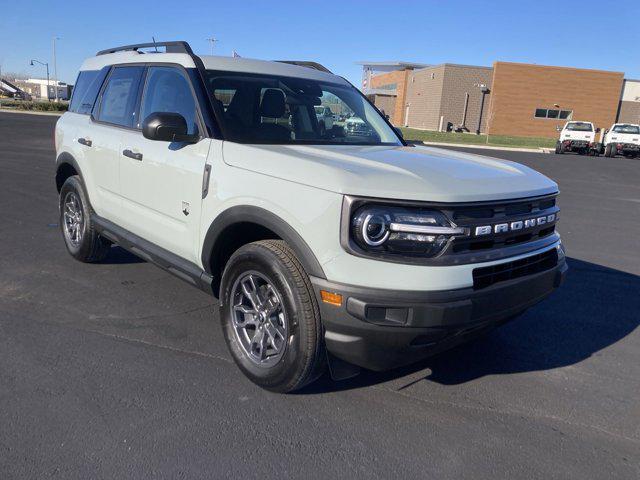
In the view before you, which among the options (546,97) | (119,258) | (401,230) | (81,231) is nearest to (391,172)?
(401,230)

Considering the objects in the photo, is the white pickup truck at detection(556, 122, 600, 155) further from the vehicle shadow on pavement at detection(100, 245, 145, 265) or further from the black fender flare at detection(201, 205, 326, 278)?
the black fender flare at detection(201, 205, 326, 278)

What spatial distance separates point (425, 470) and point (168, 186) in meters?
2.48

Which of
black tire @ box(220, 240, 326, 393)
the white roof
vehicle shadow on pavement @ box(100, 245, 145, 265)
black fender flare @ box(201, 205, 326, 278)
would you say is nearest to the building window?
the white roof

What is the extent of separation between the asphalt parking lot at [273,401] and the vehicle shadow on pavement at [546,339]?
17 millimetres

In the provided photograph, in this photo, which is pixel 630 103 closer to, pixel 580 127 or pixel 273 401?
pixel 580 127

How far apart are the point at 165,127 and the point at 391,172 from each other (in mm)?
1489

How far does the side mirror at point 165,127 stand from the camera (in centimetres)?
338

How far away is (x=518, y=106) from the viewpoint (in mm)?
52406

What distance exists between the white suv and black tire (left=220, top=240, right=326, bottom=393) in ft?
0.03

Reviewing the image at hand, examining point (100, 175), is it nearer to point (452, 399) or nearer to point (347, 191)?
point (347, 191)

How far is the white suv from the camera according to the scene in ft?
8.59

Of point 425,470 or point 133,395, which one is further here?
point 133,395

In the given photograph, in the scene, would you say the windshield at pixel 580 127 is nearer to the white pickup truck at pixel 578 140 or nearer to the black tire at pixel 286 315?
the white pickup truck at pixel 578 140

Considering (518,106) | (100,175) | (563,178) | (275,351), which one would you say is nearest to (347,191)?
(275,351)
